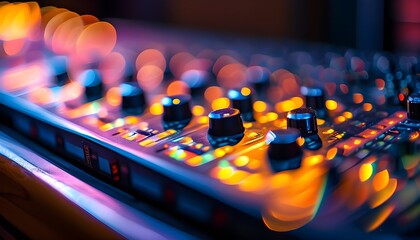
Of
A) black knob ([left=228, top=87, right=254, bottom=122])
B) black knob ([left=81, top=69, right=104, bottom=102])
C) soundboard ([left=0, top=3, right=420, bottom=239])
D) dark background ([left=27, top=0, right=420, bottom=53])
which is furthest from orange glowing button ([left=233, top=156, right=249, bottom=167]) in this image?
dark background ([left=27, top=0, right=420, bottom=53])

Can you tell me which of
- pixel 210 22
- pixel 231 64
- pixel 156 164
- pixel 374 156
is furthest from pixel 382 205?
pixel 210 22

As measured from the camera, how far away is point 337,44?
85 centimetres

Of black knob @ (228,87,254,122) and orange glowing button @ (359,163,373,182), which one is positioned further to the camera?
black knob @ (228,87,254,122)

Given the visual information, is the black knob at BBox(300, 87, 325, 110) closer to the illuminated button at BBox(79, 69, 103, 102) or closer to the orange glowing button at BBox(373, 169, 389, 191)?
the orange glowing button at BBox(373, 169, 389, 191)

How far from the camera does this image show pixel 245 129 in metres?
0.49

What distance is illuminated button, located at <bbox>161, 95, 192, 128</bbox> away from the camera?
54 cm

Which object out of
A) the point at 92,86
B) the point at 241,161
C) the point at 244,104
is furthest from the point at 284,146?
the point at 92,86

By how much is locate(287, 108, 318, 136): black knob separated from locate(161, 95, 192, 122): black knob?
0.13 m

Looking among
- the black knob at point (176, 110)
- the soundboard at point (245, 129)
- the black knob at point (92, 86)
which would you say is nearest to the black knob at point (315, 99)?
the soundboard at point (245, 129)

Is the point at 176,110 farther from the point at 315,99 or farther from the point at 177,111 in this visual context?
the point at 315,99

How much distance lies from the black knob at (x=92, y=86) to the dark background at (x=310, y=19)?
374mm

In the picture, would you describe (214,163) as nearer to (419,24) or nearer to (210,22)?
(419,24)

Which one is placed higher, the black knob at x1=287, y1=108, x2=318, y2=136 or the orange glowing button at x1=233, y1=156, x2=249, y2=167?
the black knob at x1=287, y1=108, x2=318, y2=136

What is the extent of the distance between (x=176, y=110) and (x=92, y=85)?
0.72ft
